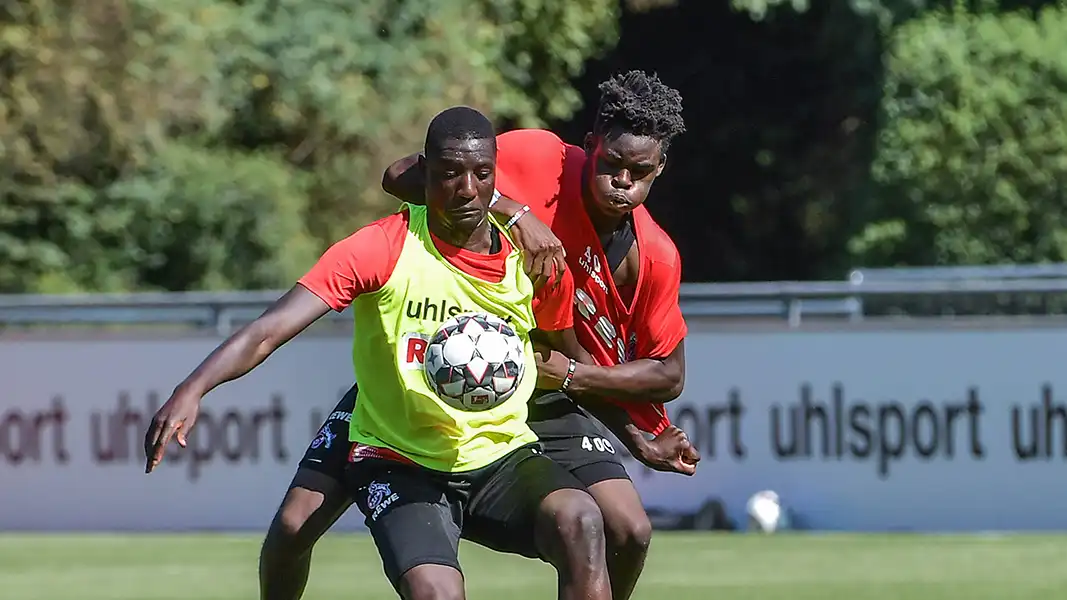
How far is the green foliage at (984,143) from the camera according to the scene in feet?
103

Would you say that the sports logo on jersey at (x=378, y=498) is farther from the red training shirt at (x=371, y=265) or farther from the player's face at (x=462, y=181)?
the player's face at (x=462, y=181)

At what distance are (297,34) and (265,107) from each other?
1085mm

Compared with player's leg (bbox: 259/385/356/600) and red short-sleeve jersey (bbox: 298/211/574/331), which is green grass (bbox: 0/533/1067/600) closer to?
player's leg (bbox: 259/385/356/600)

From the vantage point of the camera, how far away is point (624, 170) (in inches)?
293

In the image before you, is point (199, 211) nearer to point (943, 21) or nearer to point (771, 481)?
point (771, 481)

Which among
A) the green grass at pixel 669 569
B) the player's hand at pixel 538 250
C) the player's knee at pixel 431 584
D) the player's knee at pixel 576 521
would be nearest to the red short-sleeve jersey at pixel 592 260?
the player's hand at pixel 538 250

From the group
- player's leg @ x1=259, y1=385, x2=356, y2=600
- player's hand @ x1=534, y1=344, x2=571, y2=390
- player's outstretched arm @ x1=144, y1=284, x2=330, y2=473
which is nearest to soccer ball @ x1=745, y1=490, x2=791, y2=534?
player's hand @ x1=534, y1=344, x2=571, y2=390

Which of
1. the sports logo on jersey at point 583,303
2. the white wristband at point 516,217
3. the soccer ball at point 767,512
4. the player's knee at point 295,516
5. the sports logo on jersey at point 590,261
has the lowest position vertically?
the soccer ball at point 767,512

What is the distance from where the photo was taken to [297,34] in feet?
82.5

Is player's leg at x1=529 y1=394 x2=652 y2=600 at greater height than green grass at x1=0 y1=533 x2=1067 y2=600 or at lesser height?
greater

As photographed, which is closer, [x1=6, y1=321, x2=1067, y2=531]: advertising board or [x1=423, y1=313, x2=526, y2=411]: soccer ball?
[x1=423, y1=313, x2=526, y2=411]: soccer ball

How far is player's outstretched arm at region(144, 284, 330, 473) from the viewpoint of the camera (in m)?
6.15

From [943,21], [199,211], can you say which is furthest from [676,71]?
[199,211]

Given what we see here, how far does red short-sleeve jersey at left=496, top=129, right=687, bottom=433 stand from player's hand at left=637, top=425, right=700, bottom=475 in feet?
0.55
